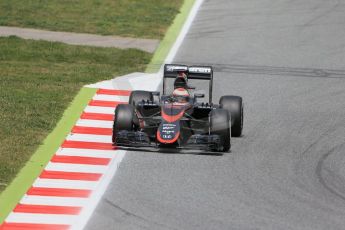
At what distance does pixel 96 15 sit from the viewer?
36.2m

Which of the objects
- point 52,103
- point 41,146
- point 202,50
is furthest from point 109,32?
point 41,146

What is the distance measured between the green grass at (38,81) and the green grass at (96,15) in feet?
7.98

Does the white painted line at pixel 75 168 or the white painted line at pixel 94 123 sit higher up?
the white painted line at pixel 94 123

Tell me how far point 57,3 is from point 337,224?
21.9 m

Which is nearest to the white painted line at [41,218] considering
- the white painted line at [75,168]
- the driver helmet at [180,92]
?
the white painted line at [75,168]

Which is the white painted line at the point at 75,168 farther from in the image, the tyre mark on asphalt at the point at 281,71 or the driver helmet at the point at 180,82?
the tyre mark on asphalt at the point at 281,71

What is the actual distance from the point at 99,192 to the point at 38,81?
886 cm

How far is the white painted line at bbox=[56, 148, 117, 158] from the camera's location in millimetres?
21859

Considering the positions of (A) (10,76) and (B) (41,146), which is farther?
(A) (10,76)

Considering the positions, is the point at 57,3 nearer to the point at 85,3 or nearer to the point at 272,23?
the point at 85,3

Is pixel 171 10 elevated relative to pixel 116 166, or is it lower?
elevated

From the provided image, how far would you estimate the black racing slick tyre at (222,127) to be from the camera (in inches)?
837

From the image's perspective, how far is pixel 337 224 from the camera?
699 inches

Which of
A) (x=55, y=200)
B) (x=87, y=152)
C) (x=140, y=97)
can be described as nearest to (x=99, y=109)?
(x=140, y=97)
